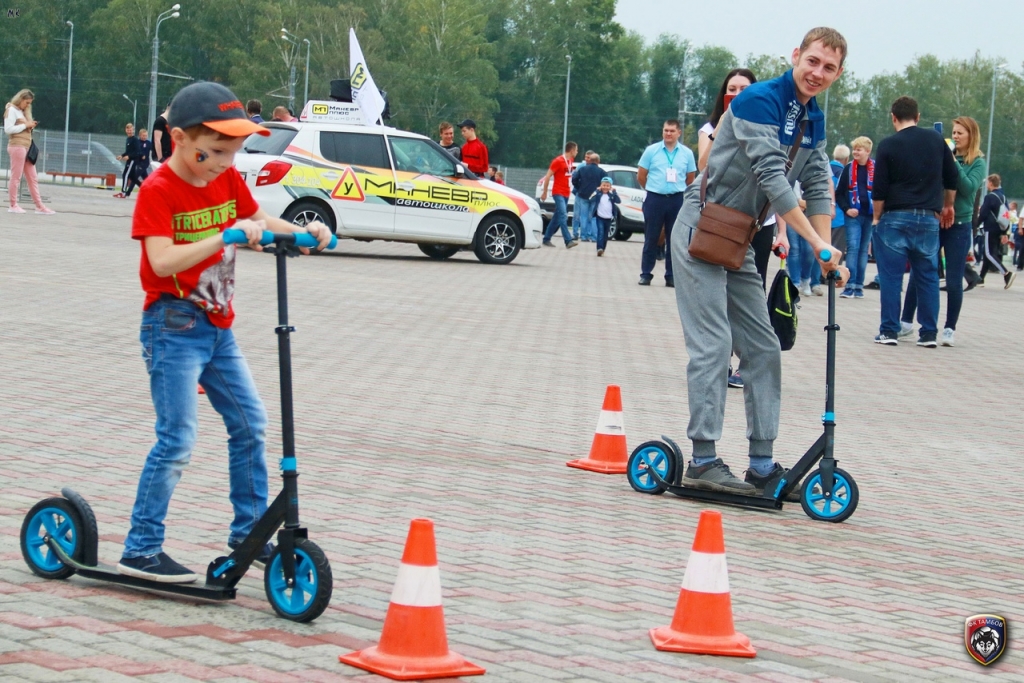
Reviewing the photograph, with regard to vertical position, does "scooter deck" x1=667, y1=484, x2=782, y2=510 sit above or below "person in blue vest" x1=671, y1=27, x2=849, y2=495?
below

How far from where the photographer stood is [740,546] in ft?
17.6

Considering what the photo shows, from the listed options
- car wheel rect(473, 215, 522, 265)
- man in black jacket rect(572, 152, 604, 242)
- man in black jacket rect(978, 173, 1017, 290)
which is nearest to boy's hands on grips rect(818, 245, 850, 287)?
car wheel rect(473, 215, 522, 265)

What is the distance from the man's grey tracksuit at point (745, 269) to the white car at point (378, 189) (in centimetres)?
1240

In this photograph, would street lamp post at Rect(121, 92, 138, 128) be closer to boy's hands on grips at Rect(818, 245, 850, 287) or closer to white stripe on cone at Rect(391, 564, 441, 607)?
boy's hands on grips at Rect(818, 245, 850, 287)

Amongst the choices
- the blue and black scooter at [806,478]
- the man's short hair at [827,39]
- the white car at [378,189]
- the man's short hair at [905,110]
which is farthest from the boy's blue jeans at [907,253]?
the white car at [378,189]

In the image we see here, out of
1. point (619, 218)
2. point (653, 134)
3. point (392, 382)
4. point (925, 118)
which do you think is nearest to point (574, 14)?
point (653, 134)

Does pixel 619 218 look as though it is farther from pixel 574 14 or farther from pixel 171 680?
pixel 574 14

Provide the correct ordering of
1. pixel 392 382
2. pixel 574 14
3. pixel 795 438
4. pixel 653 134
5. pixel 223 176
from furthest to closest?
pixel 653 134
pixel 574 14
pixel 392 382
pixel 795 438
pixel 223 176

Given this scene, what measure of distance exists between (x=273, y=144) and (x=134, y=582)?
15.1 m

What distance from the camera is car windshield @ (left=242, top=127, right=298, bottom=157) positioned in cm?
1861

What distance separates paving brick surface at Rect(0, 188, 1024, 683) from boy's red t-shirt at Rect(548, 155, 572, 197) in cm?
1380

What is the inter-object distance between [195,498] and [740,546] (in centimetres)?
212

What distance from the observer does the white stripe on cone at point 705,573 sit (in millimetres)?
4020

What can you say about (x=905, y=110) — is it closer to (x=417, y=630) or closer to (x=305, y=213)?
(x=305, y=213)
